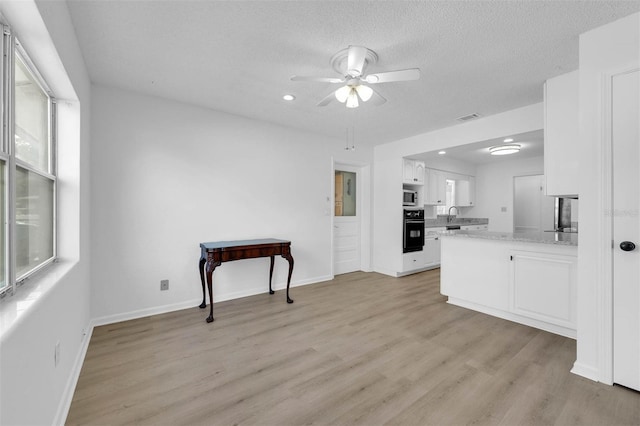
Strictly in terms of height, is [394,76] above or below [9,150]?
above

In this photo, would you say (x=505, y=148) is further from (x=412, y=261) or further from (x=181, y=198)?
(x=181, y=198)

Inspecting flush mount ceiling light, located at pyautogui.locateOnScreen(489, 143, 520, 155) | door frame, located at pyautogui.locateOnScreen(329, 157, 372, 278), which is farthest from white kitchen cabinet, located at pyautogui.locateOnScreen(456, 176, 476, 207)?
door frame, located at pyautogui.locateOnScreen(329, 157, 372, 278)

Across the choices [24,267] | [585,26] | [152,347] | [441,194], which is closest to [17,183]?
[24,267]

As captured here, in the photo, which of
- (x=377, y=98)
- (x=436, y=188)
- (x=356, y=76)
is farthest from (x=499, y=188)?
(x=356, y=76)

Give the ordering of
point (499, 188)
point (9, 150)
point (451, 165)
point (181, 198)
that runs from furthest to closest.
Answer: point (499, 188), point (451, 165), point (181, 198), point (9, 150)

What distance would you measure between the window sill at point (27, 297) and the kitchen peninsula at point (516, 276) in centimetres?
367

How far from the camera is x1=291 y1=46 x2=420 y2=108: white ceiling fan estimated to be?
2.09 metres

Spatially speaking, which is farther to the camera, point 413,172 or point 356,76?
point 413,172

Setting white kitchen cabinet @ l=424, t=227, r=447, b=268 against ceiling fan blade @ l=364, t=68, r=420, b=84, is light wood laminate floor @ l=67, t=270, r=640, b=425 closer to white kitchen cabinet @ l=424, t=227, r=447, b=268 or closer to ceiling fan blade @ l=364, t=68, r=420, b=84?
ceiling fan blade @ l=364, t=68, r=420, b=84

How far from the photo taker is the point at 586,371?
6.72 feet

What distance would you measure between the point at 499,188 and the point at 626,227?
5377 mm

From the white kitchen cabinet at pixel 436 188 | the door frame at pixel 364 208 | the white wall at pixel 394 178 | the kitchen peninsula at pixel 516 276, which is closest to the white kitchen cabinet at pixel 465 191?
the white kitchen cabinet at pixel 436 188

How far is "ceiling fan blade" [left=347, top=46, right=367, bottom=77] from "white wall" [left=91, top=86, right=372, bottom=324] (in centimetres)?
209

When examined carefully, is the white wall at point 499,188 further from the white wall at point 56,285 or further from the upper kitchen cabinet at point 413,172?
the white wall at point 56,285
